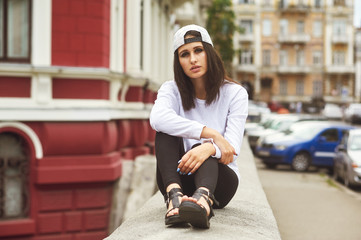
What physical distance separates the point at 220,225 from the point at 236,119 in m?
0.95

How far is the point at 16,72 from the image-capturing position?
944 cm

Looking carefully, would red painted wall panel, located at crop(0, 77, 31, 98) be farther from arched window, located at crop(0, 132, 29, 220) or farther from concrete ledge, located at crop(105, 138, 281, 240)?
concrete ledge, located at crop(105, 138, 281, 240)

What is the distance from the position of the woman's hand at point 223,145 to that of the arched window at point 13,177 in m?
6.12

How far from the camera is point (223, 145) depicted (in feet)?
13.9

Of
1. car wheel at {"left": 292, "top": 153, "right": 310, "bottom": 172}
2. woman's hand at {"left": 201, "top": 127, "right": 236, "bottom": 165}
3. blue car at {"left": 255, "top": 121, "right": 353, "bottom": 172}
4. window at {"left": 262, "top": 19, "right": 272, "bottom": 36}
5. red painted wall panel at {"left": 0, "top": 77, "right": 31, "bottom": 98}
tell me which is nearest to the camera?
woman's hand at {"left": 201, "top": 127, "right": 236, "bottom": 165}

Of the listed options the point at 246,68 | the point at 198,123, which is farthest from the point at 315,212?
the point at 246,68

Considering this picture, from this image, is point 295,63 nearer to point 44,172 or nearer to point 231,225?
point 44,172

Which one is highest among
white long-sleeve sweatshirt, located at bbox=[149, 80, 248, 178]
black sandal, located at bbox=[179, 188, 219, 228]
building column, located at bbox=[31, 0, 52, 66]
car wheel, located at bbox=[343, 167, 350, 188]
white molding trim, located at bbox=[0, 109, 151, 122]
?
building column, located at bbox=[31, 0, 52, 66]

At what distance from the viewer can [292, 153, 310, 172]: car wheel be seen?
19.9m

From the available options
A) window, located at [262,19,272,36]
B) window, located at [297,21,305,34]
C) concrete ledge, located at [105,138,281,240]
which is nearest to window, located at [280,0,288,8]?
window, located at [262,19,272,36]

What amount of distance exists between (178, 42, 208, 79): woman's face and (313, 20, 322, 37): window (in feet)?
215

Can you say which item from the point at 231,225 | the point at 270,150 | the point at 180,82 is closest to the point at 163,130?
the point at 180,82

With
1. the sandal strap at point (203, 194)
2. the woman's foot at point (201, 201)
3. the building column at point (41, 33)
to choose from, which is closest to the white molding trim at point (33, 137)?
the building column at point (41, 33)

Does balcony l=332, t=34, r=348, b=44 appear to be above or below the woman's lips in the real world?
above
